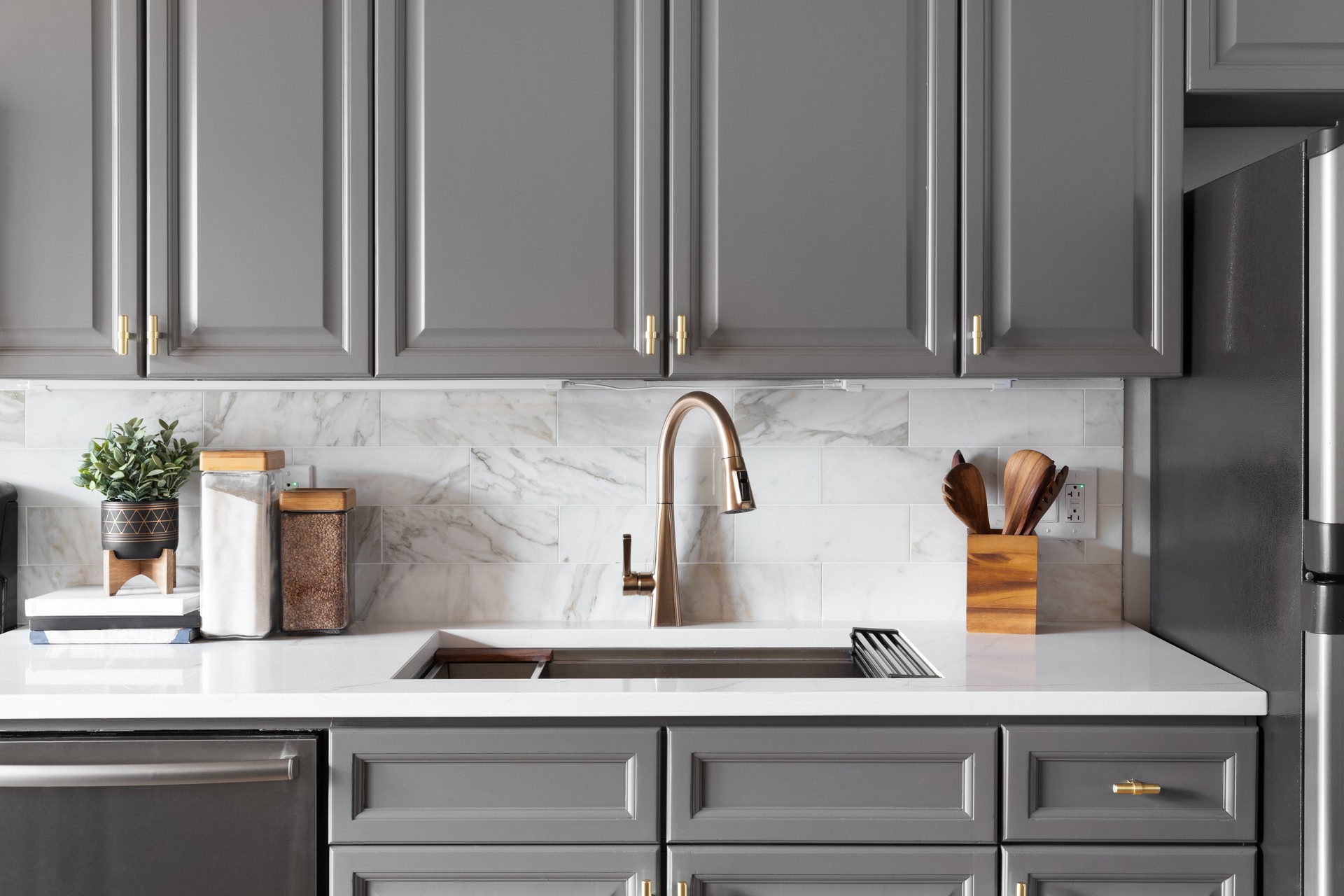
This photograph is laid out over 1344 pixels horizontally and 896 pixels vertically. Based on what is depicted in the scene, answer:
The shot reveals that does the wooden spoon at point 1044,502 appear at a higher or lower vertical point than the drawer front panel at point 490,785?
higher

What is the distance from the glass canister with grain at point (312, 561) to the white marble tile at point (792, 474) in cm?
86

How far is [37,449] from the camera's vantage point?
6.24 ft

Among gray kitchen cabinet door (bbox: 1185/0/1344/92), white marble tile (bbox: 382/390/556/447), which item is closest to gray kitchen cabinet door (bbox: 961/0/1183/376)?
gray kitchen cabinet door (bbox: 1185/0/1344/92)

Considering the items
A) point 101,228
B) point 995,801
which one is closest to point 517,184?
point 101,228

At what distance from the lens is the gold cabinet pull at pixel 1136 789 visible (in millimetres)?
1334

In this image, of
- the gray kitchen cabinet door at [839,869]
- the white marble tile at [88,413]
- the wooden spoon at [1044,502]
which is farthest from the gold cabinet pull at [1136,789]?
the white marble tile at [88,413]

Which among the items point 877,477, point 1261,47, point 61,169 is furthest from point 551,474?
point 1261,47

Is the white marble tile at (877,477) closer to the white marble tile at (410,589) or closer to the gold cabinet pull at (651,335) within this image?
the gold cabinet pull at (651,335)

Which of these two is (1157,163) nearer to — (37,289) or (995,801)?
(995,801)

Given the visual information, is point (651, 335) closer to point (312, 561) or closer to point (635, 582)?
point (635, 582)

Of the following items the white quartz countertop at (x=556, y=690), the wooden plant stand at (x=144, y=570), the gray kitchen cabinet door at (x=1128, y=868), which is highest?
the wooden plant stand at (x=144, y=570)

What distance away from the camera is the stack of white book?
1646 millimetres

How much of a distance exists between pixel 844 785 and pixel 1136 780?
0.44 meters

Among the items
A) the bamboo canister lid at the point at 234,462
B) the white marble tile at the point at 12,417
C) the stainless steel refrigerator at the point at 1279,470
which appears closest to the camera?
the stainless steel refrigerator at the point at 1279,470
